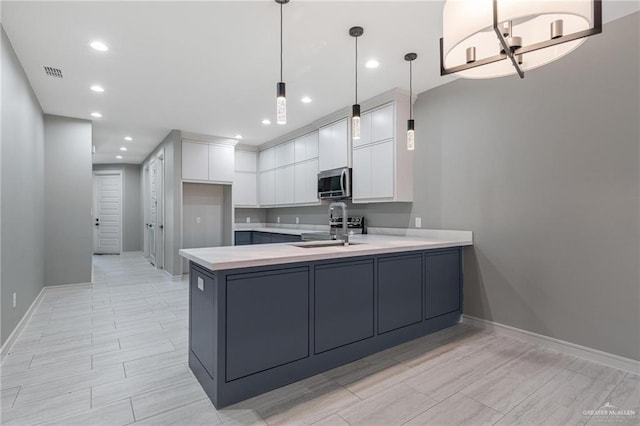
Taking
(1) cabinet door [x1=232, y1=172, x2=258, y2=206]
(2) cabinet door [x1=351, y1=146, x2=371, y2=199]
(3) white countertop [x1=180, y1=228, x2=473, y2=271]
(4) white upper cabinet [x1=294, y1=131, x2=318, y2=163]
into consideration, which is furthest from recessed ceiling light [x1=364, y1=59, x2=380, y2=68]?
(1) cabinet door [x1=232, y1=172, x2=258, y2=206]

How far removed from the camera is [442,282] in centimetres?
329

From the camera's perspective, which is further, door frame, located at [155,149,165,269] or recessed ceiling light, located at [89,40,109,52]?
door frame, located at [155,149,165,269]

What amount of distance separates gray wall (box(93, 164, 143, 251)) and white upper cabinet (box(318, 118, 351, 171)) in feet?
23.9

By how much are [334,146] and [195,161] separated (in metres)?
2.80

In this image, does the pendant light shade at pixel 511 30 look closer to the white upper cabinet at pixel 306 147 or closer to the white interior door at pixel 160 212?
the white upper cabinet at pixel 306 147

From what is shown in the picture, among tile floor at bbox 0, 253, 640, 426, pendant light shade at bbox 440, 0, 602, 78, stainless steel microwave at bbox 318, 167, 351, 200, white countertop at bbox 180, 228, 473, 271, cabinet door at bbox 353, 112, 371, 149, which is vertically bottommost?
tile floor at bbox 0, 253, 640, 426

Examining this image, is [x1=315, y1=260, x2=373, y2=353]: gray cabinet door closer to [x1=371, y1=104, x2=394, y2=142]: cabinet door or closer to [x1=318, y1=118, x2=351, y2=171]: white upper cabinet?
[x1=371, y1=104, x2=394, y2=142]: cabinet door

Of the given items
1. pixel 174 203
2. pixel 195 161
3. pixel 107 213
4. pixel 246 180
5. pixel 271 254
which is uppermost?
pixel 195 161

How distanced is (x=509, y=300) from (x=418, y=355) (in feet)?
3.81

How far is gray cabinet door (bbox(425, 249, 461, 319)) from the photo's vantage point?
10.4 ft

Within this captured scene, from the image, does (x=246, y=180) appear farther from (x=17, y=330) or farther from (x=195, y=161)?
(x=17, y=330)

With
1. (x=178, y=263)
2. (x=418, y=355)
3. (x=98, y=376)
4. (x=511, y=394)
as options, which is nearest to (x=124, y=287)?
(x=178, y=263)

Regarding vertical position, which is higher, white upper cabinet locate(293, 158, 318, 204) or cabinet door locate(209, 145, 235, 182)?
cabinet door locate(209, 145, 235, 182)

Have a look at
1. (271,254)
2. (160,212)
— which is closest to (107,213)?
(160,212)
